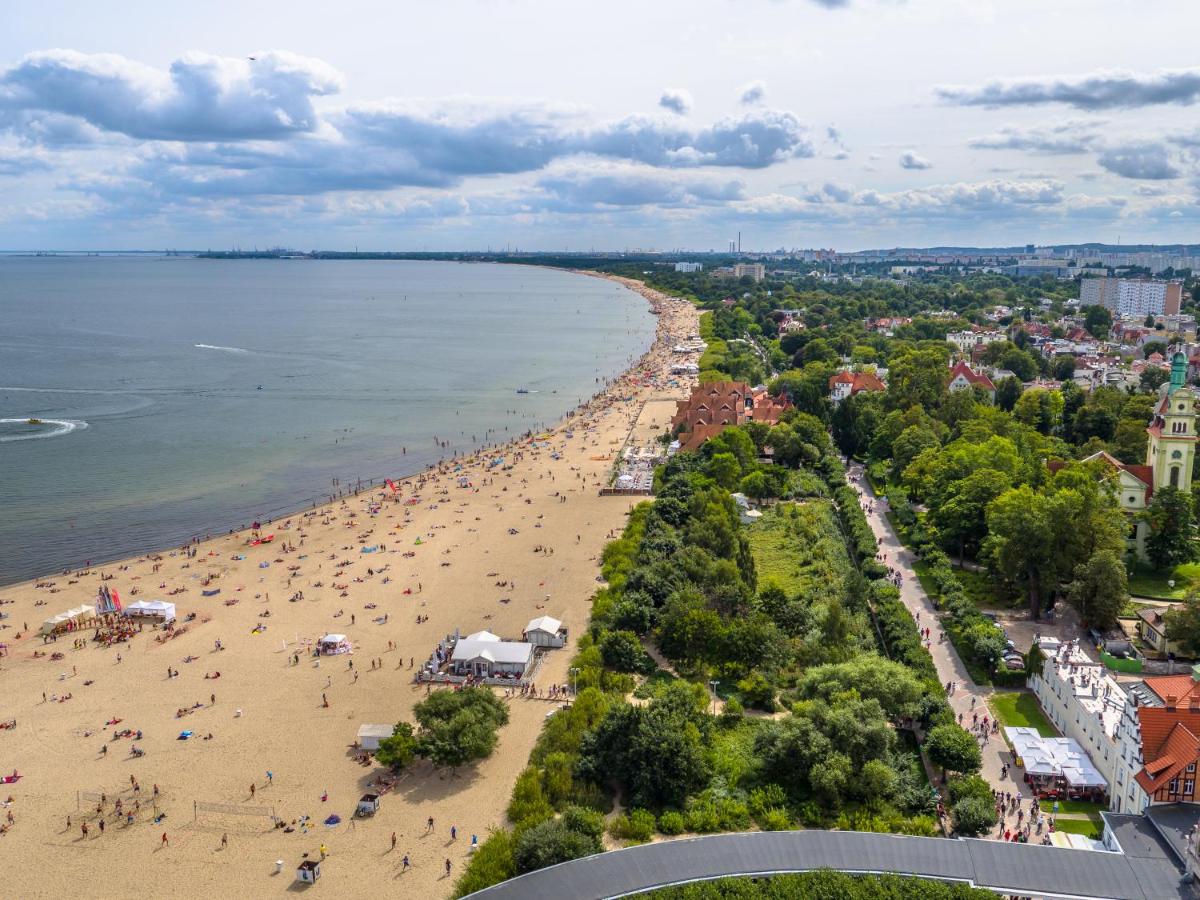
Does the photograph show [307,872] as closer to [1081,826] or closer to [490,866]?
[490,866]

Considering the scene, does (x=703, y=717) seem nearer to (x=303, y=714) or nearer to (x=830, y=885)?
(x=830, y=885)

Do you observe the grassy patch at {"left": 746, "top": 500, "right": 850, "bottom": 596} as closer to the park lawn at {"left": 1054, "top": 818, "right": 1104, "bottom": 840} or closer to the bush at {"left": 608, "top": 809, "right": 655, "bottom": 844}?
the park lawn at {"left": 1054, "top": 818, "right": 1104, "bottom": 840}

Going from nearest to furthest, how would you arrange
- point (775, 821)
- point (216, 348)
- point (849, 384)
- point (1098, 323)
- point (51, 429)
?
point (775, 821)
point (51, 429)
point (849, 384)
point (216, 348)
point (1098, 323)

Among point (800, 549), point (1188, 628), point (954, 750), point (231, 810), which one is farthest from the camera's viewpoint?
point (800, 549)

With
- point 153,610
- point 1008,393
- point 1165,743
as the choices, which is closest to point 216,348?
point 153,610

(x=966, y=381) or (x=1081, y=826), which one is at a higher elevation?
(x=966, y=381)

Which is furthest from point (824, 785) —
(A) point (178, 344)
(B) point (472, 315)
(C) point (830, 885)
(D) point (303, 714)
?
(B) point (472, 315)

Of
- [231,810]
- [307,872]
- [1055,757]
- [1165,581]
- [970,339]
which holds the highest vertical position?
[970,339]
